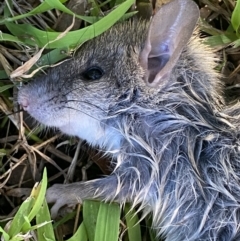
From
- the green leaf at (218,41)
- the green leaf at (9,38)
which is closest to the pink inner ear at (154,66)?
the green leaf at (218,41)

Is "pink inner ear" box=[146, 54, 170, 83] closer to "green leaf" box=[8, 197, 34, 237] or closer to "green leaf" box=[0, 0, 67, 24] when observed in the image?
"green leaf" box=[0, 0, 67, 24]

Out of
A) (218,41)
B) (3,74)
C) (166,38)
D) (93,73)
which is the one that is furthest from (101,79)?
(218,41)

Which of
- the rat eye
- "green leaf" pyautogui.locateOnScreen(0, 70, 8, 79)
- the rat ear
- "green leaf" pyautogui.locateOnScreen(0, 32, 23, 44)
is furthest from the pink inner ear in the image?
"green leaf" pyautogui.locateOnScreen(0, 70, 8, 79)

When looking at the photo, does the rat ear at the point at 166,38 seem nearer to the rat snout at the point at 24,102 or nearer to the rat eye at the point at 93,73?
the rat eye at the point at 93,73

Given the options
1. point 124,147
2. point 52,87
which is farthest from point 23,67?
point 124,147

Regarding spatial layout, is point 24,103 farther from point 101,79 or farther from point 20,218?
point 20,218

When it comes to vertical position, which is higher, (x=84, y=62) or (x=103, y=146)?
(x=84, y=62)

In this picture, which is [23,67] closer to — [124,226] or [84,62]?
[84,62]
